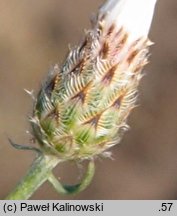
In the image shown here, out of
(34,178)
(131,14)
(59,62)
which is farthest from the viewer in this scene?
(59,62)

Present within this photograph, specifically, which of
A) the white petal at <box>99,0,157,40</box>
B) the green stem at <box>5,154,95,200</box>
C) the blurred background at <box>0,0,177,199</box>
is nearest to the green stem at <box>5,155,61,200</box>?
the green stem at <box>5,154,95,200</box>

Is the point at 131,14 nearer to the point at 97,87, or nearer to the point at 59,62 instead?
the point at 97,87

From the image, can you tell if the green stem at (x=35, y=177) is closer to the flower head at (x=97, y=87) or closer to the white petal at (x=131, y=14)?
the flower head at (x=97, y=87)

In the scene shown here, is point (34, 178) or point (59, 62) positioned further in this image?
point (59, 62)

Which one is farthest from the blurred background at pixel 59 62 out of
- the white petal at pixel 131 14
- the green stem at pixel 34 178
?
the white petal at pixel 131 14

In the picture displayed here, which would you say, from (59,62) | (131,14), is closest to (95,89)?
(131,14)

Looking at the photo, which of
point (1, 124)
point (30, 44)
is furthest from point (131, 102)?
point (30, 44)

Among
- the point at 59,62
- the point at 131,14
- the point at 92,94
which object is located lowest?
the point at 59,62
